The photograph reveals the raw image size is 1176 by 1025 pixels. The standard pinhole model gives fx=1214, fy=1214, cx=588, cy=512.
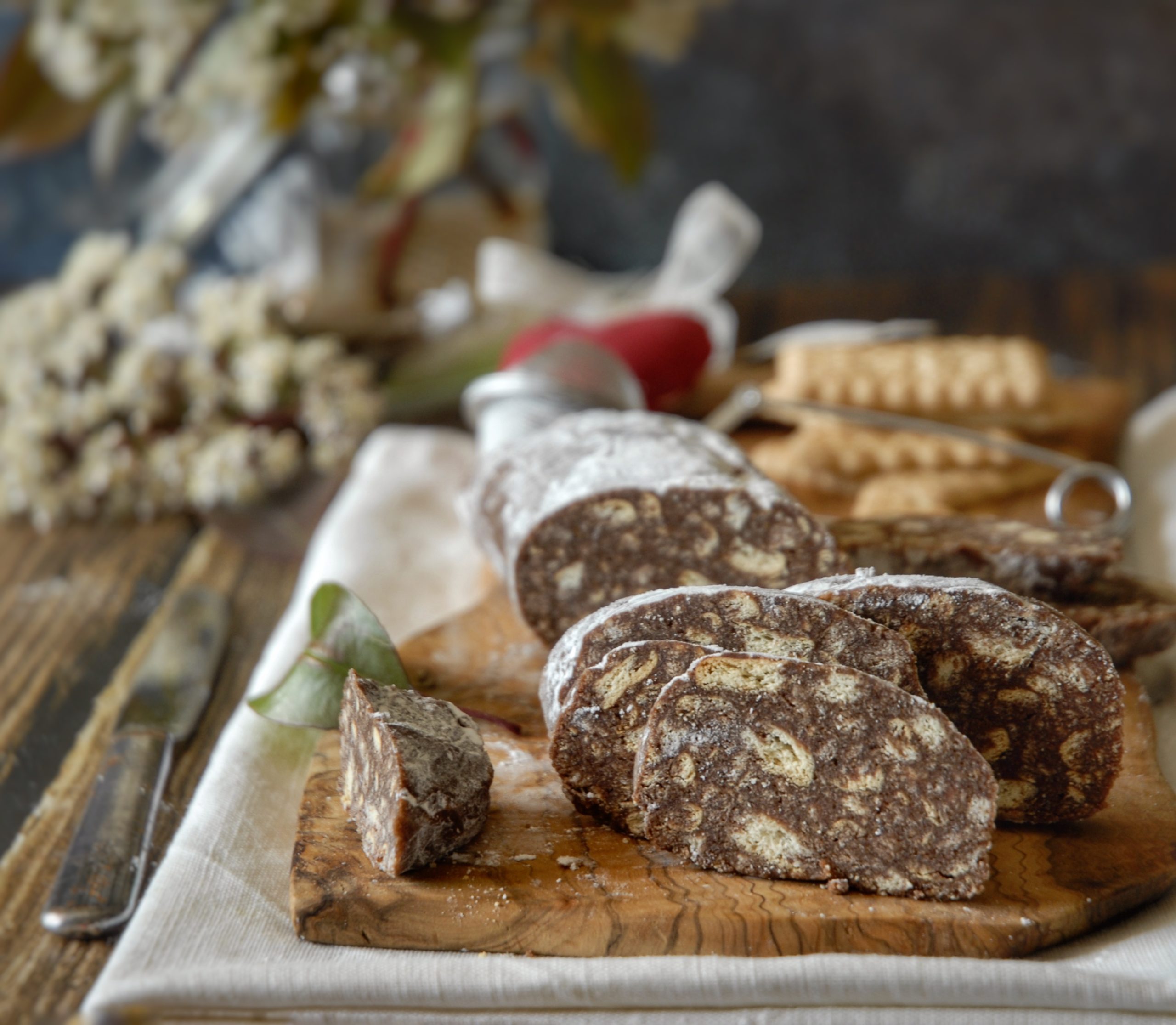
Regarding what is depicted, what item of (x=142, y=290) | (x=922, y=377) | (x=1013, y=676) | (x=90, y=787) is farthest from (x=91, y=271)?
(x=1013, y=676)

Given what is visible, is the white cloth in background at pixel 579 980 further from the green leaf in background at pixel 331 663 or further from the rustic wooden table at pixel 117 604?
the green leaf in background at pixel 331 663

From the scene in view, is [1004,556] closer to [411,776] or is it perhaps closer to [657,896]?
[657,896]

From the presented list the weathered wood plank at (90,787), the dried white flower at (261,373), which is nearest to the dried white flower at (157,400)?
the dried white flower at (261,373)

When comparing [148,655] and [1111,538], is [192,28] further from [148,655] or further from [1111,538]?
[1111,538]

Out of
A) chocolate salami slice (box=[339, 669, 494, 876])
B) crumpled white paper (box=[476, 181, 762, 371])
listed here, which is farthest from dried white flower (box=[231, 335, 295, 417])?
chocolate salami slice (box=[339, 669, 494, 876])

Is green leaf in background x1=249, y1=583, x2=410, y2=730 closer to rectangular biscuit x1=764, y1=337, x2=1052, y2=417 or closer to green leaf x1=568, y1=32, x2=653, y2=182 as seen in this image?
rectangular biscuit x1=764, y1=337, x2=1052, y2=417
